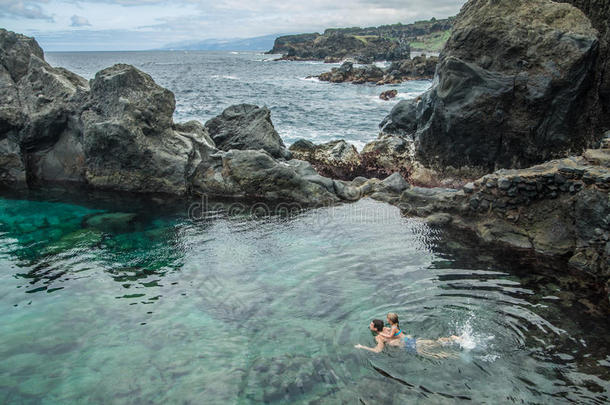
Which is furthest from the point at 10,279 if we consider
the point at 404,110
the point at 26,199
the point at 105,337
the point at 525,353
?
the point at 404,110

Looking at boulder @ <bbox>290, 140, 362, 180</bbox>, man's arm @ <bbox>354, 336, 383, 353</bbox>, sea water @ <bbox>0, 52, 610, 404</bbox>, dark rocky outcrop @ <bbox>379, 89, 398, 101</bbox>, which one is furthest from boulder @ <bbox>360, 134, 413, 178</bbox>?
dark rocky outcrop @ <bbox>379, 89, 398, 101</bbox>

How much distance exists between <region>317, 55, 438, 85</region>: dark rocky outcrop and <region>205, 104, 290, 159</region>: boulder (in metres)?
64.9

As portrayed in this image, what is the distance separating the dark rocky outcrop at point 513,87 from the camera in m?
21.6

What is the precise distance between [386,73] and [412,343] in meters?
95.0

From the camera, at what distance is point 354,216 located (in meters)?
19.5

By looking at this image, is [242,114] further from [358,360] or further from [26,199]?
[358,360]

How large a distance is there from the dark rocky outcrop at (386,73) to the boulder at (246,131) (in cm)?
6486

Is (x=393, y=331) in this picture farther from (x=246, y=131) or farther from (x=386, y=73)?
(x=386, y=73)

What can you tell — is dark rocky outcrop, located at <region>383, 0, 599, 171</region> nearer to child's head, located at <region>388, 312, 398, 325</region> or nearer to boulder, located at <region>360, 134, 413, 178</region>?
boulder, located at <region>360, 134, 413, 178</region>

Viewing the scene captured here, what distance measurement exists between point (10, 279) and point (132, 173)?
984 centimetres

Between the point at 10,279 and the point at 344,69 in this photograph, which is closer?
the point at 10,279

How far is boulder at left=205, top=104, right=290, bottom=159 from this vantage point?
91.8 ft

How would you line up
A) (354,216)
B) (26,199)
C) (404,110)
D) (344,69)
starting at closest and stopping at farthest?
(354,216), (26,199), (404,110), (344,69)

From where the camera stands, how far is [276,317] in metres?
11.8
